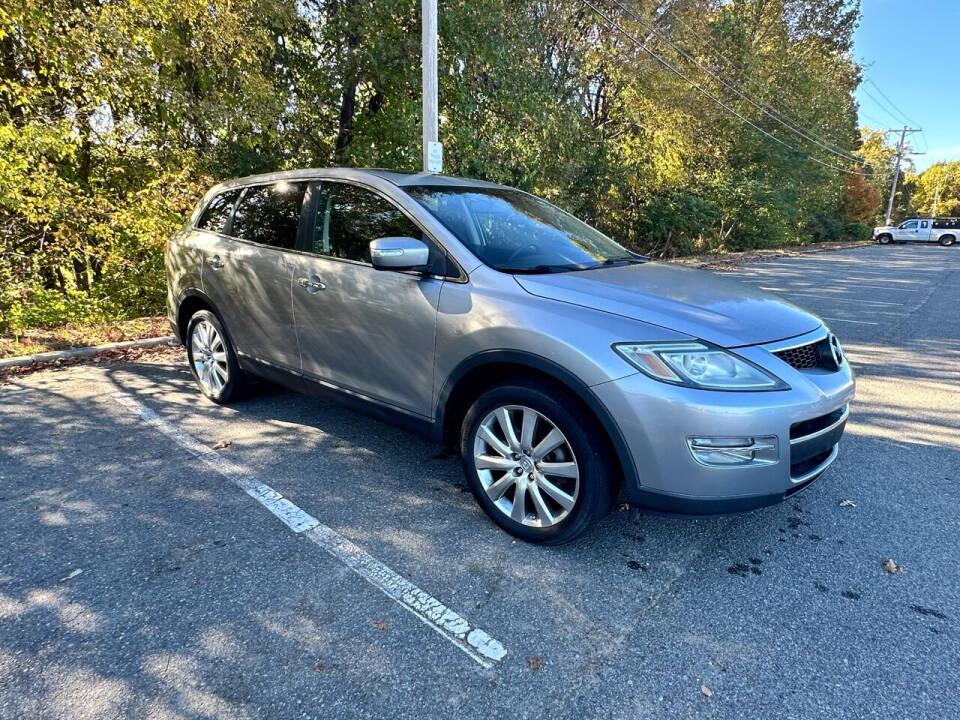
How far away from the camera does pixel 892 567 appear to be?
2.52 metres

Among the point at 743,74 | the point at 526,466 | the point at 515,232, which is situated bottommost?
the point at 526,466

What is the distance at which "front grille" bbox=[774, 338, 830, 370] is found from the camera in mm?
2469

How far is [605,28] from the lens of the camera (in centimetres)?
1666

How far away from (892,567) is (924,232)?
148 feet

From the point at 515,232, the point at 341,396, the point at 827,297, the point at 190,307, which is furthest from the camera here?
the point at 827,297

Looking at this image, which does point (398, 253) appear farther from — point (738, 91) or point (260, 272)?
point (738, 91)

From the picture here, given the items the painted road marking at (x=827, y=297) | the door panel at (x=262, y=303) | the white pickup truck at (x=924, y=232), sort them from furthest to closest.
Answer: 1. the white pickup truck at (x=924, y=232)
2. the painted road marking at (x=827, y=297)
3. the door panel at (x=262, y=303)

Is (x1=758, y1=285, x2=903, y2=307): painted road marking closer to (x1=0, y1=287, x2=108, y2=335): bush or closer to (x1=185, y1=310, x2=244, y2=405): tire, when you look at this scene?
(x1=185, y1=310, x2=244, y2=405): tire

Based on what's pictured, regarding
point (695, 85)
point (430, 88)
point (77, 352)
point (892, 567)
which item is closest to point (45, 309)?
point (77, 352)

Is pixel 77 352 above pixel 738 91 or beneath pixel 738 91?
beneath

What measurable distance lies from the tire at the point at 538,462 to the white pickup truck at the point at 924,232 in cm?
4523

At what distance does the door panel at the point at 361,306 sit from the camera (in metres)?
2.92

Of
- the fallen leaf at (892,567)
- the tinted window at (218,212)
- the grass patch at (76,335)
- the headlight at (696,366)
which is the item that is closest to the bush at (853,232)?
the grass patch at (76,335)

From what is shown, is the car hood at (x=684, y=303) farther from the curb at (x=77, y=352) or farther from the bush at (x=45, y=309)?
the bush at (x=45, y=309)
